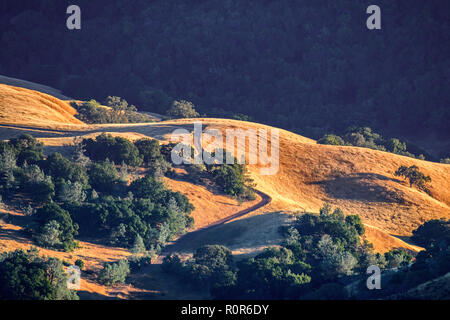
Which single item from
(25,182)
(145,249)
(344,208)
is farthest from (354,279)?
(25,182)

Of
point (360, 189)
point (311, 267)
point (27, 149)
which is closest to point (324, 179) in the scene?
point (360, 189)

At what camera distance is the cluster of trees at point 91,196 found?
82.5 feet

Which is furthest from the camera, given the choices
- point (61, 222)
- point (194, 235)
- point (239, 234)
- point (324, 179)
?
point (324, 179)

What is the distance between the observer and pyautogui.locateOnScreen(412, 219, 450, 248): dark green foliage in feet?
97.3

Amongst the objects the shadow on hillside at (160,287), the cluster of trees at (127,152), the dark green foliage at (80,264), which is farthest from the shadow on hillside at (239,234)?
the cluster of trees at (127,152)

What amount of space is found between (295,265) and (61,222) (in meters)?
10.5

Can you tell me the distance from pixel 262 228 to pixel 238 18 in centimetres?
7921

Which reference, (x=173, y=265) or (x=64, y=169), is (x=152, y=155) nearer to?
(x=64, y=169)

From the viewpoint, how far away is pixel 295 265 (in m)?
22.6

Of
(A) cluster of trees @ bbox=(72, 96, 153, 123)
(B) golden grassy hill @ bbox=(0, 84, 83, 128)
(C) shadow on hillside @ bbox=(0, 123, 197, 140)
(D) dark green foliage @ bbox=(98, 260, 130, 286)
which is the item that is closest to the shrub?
(D) dark green foliage @ bbox=(98, 260, 130, 286)

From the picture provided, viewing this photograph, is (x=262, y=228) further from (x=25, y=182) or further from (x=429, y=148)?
(x=429, y=148)

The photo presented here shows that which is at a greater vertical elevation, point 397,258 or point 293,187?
point 293,187

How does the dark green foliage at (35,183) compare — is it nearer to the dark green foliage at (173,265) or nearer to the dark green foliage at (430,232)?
the dark green foliage at (173,265)

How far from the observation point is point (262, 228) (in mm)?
27578
